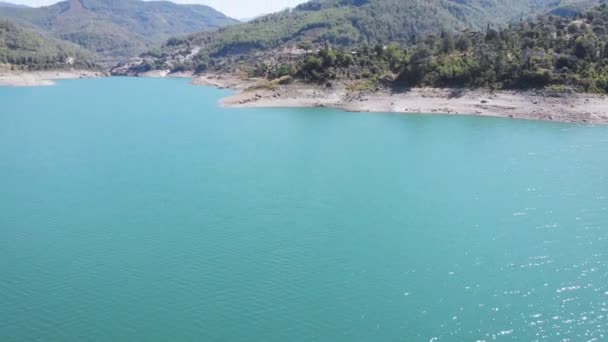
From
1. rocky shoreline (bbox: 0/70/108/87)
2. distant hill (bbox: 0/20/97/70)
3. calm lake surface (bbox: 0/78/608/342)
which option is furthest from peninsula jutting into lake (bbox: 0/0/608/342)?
distant hill (bbox: 0/20/97/70)

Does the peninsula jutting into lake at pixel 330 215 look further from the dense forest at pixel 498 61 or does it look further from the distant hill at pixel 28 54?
the distant hill at pixel 28 54

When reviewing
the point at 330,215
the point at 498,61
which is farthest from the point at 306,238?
the point at 498,61

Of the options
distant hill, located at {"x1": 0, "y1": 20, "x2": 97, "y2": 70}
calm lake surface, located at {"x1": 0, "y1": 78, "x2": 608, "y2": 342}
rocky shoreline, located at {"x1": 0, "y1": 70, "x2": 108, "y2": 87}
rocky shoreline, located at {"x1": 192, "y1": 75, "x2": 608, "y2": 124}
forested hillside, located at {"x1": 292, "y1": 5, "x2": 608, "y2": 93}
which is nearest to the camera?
calm lake surface, located at {"x1": 0, "y1": 78, "x2": 608, "y2": 342}

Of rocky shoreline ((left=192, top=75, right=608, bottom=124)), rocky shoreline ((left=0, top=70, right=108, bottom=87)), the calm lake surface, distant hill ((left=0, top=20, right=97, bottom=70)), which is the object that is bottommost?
the calm lake surface

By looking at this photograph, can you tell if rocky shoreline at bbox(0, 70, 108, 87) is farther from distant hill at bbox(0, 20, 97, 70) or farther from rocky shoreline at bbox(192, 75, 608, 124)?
rocky shoreline at bbox(192, 75, 608, 124)

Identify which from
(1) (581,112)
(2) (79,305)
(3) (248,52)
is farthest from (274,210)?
(3) (248,52)

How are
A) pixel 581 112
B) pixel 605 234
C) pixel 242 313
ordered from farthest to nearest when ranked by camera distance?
pixel 581 112 < pixel 605 234 < pixel 242 313

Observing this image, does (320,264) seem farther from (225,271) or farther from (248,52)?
(248,52)
